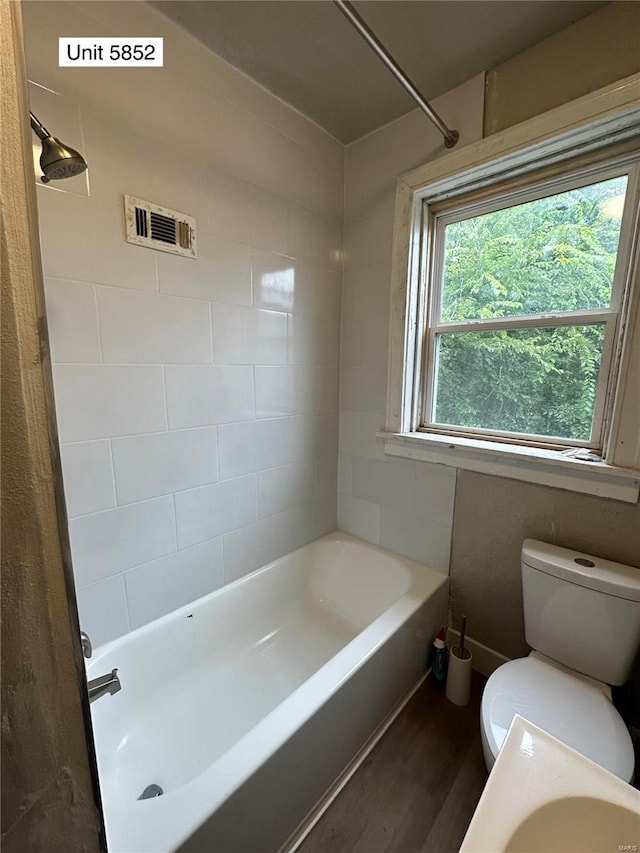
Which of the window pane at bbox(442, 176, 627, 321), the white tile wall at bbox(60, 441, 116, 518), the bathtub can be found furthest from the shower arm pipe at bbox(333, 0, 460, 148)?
the bathtub

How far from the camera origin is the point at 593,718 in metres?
1.06

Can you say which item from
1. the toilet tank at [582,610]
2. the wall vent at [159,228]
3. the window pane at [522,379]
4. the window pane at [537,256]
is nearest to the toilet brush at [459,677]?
the toilet tank at [582,610]

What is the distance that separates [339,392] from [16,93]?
5.85 feet

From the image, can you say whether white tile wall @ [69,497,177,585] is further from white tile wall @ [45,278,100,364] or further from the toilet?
the toilet

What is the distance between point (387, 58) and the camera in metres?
1.11

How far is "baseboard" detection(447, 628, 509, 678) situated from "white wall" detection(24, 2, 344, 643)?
1.00 meters

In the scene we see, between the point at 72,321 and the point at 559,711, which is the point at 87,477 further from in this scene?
the point at 559,711

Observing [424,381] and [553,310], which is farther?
[424,381]

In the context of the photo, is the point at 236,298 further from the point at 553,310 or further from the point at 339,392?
the point at 553,310

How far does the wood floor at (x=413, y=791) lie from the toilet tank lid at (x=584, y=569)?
755 mm

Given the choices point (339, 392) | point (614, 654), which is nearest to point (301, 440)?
point (339, 392)

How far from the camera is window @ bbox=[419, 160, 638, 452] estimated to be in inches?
53.6

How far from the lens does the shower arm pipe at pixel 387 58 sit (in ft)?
3.17

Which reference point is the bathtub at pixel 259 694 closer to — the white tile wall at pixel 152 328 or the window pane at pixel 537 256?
the white tile wall at pixel 152 328
